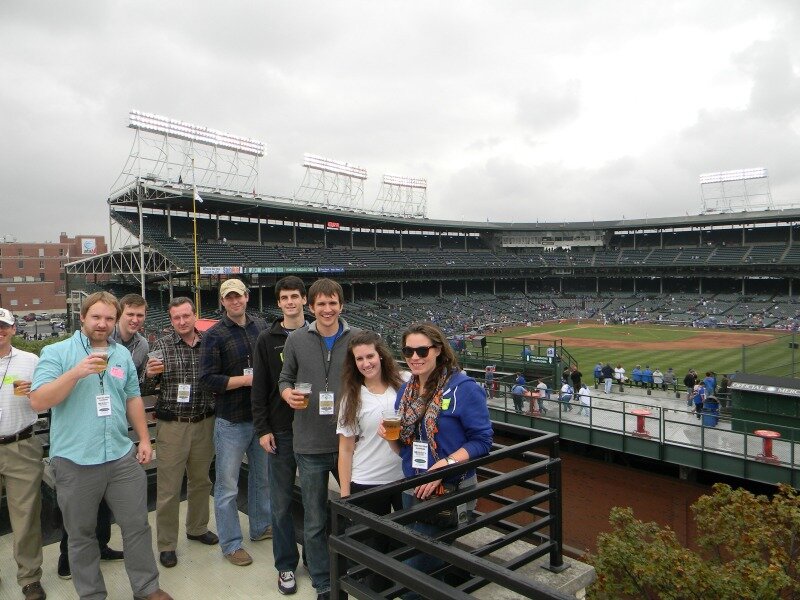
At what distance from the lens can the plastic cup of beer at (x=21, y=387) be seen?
13.7 ft

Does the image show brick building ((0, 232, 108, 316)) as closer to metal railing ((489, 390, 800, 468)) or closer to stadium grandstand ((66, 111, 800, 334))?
stadium grandstand ((66, 111, 800, 334))

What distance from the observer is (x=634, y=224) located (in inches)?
2945

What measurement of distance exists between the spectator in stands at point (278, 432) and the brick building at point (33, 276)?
3192 inches

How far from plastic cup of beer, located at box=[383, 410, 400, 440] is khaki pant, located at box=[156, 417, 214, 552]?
2.45 m

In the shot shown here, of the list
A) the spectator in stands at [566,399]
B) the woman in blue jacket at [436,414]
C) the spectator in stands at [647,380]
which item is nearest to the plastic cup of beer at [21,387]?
the woman in blue jacket at [436,414]

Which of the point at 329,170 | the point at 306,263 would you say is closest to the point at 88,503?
the point at 306,263

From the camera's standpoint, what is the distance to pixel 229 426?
4812mm

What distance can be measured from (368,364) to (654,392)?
74.8 feet

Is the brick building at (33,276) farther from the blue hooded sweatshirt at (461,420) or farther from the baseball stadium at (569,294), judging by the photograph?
the blue hooded sweatshirt at (461,420)

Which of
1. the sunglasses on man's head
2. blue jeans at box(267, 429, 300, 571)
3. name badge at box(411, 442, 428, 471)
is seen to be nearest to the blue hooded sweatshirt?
name badge at box(411, 442, 428, 471)

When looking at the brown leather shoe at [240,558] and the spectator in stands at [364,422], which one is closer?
Answer: the spectator in stands at [364,422]

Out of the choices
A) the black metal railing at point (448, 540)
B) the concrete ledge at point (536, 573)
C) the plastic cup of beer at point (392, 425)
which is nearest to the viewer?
the black metal railing at point (448, 540)

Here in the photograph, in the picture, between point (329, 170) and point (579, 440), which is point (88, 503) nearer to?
point (579, 440)

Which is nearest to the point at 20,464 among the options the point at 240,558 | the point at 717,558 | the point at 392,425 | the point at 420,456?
the point at 240,558
